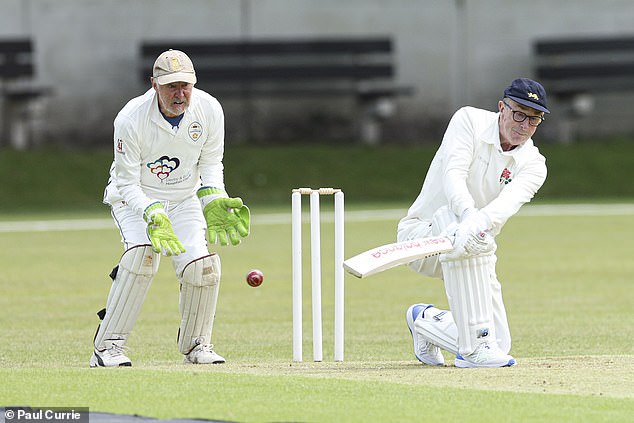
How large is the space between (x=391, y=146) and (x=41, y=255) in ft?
39.0

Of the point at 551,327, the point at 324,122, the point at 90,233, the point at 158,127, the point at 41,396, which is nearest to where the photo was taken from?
the point at 41,396

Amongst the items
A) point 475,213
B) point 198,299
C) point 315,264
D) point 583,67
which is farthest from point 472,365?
point 583,67

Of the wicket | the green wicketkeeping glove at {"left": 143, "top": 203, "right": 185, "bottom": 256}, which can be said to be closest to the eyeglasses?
the wicket

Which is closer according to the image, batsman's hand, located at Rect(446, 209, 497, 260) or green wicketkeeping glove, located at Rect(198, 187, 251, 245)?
batsman's hand, located at Rect(446, 209, 497, 260)

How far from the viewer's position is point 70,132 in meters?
26.1

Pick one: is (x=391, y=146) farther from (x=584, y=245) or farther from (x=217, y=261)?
(x=217, y=261)

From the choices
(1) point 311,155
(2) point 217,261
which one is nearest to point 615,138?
(1) point 311,155

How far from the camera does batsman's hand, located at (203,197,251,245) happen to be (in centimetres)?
749

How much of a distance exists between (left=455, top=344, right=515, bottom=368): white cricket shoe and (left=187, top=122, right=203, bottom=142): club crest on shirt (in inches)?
75.2

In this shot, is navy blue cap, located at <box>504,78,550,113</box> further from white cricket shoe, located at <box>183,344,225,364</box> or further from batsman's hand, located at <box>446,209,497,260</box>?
white cricket shoe, located at <box>183,344,225,364</box>

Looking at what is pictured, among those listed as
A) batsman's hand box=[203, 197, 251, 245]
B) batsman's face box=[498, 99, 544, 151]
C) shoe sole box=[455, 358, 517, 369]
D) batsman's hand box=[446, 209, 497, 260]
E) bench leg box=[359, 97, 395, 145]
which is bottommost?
shoe sole box=[455, 358, 517, 369]

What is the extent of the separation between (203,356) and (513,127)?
214 cm

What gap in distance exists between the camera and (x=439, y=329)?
732 centimetres

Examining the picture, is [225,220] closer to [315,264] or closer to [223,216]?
[223,216]
